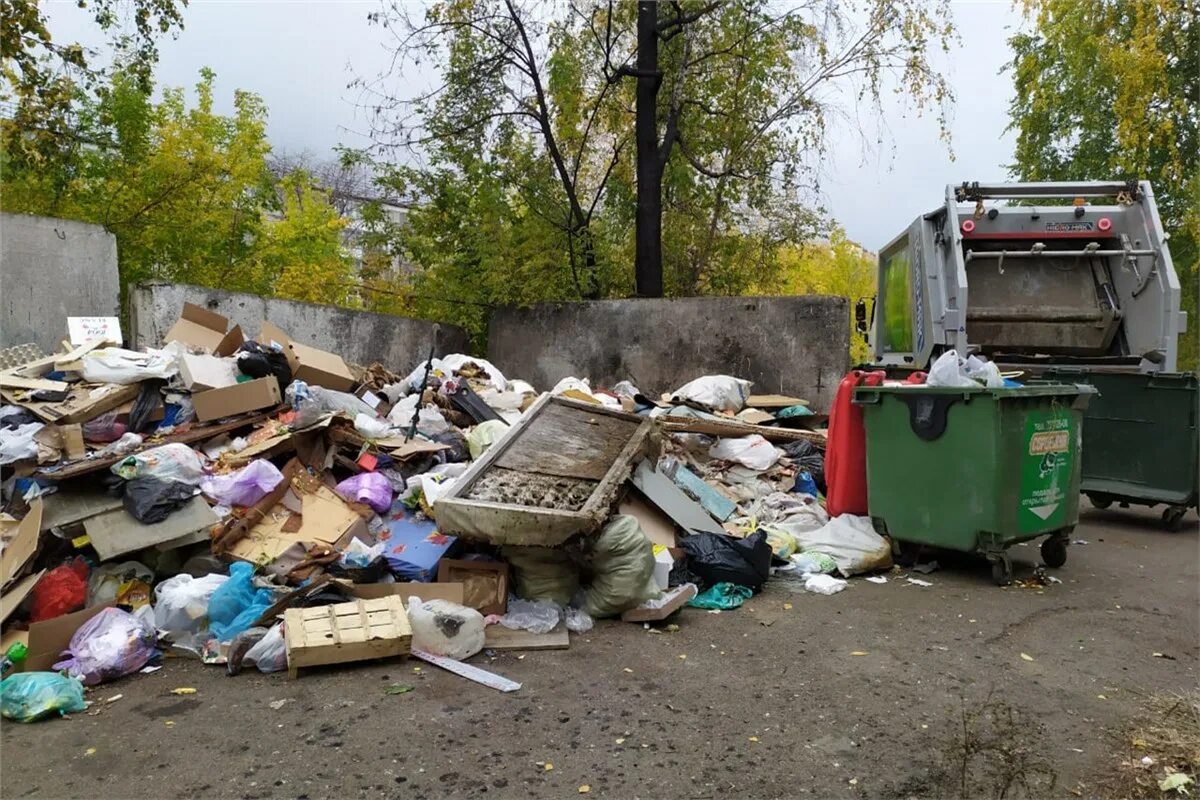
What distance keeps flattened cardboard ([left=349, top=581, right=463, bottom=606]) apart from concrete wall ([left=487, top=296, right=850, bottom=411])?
473 cm

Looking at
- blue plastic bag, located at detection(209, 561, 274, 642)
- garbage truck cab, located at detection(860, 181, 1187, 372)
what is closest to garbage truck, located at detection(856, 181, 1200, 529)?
garbage truck cab, located at detection(860, 181, 1187, 372)

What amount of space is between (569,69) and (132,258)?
541 cm

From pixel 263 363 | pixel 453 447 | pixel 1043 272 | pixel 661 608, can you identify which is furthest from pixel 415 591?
pixel 1043 272

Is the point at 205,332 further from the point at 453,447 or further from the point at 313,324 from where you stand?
the point at 453,447

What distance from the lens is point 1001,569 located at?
463 cm

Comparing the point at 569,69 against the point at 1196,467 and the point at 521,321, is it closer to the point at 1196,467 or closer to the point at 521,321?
the point at 521,321

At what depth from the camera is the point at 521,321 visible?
9.02m

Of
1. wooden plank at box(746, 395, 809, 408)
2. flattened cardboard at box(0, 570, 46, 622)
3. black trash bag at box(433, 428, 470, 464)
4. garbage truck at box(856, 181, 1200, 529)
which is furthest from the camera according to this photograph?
wooden plank at box(746, 395, 809, 408)

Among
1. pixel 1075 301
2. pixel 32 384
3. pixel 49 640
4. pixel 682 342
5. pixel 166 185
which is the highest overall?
pixel 166 185

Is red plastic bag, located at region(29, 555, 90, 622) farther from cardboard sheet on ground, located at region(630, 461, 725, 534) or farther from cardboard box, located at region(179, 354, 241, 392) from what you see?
cardboard sheet on ground, located at region(630, 461, 725, 534)

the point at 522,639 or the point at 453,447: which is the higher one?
the point at 453,447

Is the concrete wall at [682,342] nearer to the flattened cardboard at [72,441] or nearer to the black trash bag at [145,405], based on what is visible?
the black trash bag at [145,405]

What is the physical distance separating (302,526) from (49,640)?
1.29m

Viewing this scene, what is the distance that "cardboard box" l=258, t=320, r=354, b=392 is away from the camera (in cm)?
593
